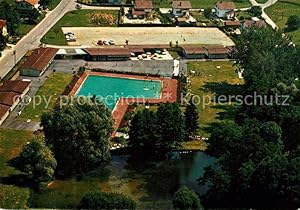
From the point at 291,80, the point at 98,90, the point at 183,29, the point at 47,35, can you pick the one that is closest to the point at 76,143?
the point at 98,90

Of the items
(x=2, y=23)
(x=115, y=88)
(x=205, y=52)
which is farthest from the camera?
(x=205, y=52)

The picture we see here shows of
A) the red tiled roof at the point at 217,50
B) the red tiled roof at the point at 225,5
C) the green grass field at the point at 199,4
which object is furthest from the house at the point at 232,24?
the red tiled roof at the point at 217,50

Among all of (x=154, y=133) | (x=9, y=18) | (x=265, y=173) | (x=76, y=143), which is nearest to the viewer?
(x=265, y=173)

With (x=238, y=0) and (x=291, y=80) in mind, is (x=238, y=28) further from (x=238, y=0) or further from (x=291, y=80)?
(x=291, y=80)

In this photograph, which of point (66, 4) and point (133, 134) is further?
point (66, 4)

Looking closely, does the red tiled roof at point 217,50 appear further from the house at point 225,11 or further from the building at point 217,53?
the house at point 225,11

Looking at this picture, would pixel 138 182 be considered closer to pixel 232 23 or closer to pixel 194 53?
pixel 194 53

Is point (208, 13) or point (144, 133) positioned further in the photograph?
point (208, 13)

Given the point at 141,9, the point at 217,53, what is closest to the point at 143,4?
the point at 141,9
